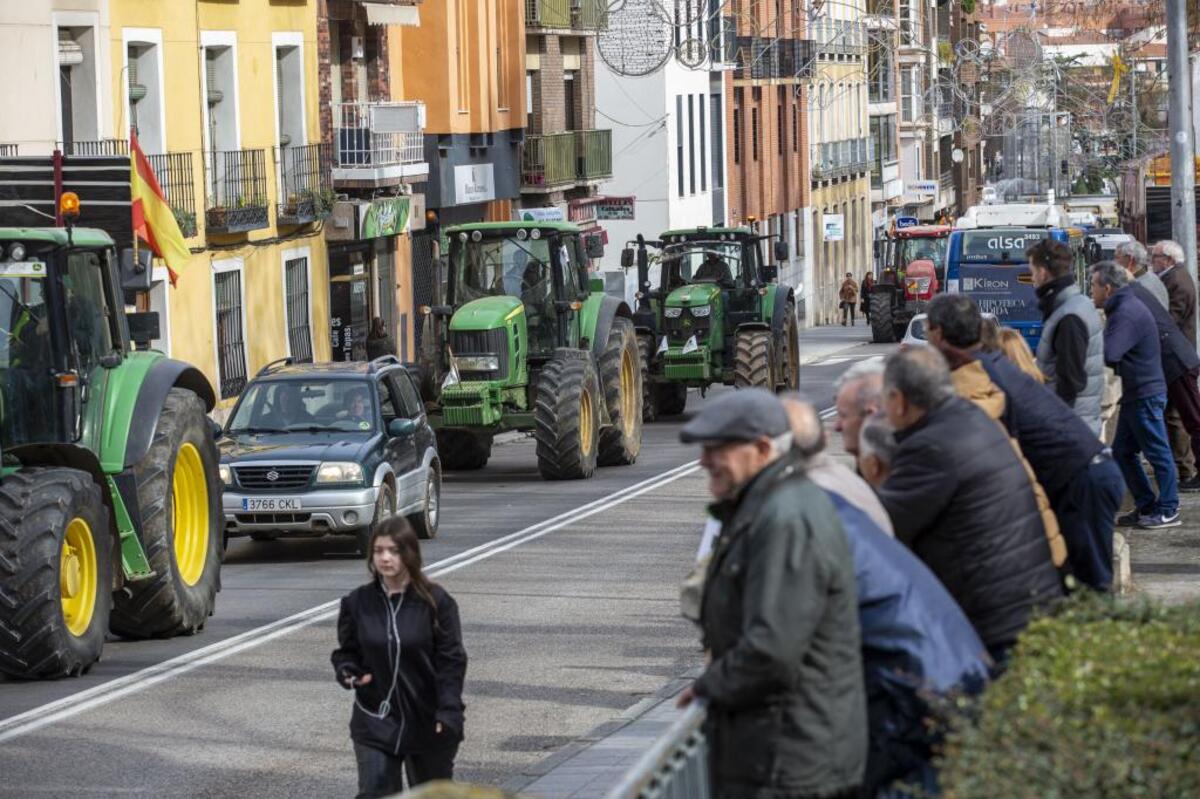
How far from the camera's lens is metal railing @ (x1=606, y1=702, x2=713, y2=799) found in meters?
5.39

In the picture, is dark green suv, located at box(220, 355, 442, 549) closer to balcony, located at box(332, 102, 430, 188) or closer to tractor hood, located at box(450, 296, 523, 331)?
tractor hood, located at box(450, 296, 523, 331)

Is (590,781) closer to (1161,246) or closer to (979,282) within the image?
(1161,246)

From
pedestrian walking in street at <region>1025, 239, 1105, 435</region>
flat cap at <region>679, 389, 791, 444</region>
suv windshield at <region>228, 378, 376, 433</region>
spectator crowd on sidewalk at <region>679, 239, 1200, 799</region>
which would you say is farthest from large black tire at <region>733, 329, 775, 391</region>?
flat cap at <region>679, 389, 791, 444</region>

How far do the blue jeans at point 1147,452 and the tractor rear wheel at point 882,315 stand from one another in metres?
42.5

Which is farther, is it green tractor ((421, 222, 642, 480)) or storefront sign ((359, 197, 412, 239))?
storefront sign ((359, 197, 412, 239))

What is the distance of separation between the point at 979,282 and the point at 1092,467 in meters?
28.9

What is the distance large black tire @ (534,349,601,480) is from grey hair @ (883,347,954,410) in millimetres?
19709

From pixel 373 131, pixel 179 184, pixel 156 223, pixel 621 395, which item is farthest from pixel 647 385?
pixel 156 223

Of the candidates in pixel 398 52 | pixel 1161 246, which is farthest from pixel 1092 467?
pixel 398 52

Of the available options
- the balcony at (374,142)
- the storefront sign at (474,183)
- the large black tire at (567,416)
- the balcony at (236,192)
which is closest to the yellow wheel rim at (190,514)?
the large black tire at (567,416)

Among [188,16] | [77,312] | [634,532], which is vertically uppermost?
[188,16]

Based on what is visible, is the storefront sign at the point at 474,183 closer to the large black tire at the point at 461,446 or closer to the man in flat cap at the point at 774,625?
the large black tire at the point at 461,446

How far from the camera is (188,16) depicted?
34.5 meters

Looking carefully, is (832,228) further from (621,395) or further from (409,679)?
(409,679)
